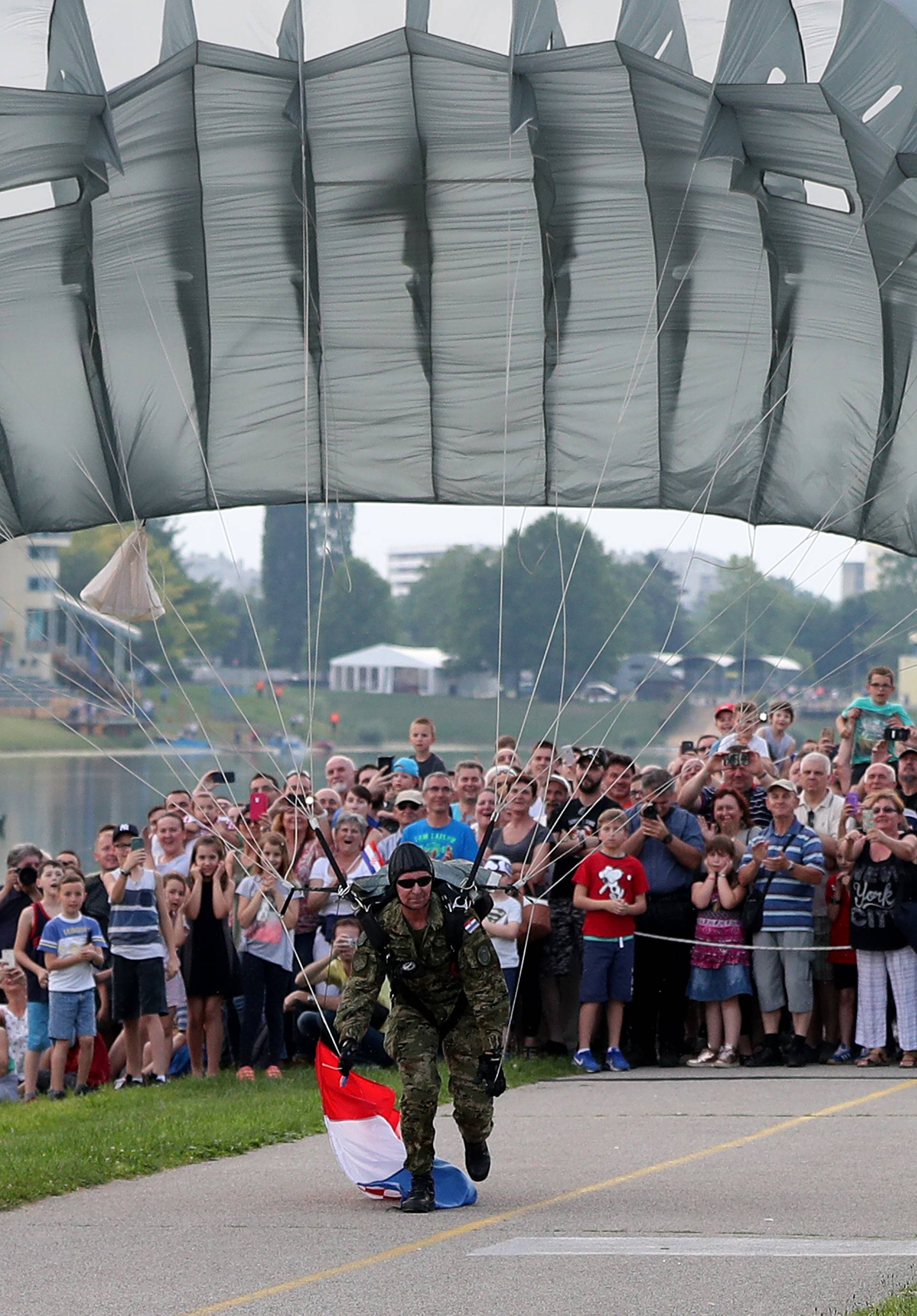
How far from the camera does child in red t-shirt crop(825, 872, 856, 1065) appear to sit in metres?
10.4

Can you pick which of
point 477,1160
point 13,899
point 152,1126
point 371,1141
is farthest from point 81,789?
point 477,1160

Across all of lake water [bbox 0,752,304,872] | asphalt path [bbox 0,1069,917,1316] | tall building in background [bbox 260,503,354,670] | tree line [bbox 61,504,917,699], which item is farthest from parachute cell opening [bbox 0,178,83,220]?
tall building in background [bbox 260,503,354,670]

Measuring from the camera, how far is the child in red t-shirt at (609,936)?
10.4 m

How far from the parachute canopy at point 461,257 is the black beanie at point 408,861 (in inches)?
126

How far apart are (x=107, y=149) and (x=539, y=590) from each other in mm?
40881

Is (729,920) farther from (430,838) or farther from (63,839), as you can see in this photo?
(63,839)

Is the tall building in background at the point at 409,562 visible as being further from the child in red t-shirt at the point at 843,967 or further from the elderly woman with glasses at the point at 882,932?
the elderly woman with glasses at the point at 882,932

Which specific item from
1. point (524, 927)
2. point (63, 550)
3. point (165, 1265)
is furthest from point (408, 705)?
point (165, 1265)

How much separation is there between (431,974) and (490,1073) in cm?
45

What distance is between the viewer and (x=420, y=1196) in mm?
6883

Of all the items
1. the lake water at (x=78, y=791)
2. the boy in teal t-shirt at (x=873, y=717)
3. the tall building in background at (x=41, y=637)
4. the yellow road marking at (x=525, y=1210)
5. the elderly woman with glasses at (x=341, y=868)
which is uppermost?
the tall building in background at (x=41, y=637)

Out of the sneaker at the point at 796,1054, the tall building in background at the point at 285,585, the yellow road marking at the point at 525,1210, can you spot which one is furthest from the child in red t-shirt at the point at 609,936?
the tall building in background at the point at 285,585

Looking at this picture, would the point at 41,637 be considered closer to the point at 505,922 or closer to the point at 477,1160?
the point at 505,922

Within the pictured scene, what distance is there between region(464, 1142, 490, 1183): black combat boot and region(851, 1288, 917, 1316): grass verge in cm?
232
